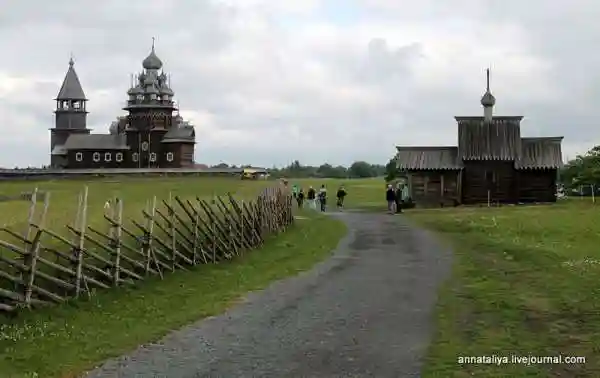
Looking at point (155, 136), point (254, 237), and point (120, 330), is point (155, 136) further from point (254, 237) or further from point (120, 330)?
point (120, 330)

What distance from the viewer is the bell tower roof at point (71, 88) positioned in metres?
106

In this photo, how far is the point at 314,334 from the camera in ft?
41.7

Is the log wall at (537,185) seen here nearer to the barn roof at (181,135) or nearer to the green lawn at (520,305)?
the green lawn at (520,305)

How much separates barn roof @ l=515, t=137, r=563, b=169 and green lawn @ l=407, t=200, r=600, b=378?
96.9 ft

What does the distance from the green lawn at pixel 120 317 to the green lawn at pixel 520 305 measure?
14.4 feet

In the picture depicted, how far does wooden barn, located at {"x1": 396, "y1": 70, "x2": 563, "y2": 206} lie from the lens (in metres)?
60.8

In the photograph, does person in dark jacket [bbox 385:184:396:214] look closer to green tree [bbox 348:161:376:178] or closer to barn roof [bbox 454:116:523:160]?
barn roof [bbox 454:116:523:160]

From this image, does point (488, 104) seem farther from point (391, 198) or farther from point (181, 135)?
point (181, 135)

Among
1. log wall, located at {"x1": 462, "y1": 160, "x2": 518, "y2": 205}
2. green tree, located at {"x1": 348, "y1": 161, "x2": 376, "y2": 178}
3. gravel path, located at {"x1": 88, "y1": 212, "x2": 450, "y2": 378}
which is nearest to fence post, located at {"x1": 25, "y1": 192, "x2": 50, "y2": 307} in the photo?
gravel path, located at {"x1": 88, "y1": 212, "x2": 450, "y2": 378}

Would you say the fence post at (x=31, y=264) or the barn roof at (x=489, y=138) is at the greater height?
the barn roof at (x=489, y=138)

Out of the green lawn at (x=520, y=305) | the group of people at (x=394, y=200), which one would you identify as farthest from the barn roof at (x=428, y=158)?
the green lawn at (x=520, y=305)

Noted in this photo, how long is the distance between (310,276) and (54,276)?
6.83 meters

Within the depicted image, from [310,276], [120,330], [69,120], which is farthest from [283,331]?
[69,120]

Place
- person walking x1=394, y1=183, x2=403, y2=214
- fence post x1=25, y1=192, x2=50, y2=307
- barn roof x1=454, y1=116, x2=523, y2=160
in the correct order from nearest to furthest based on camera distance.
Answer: fence post x1=25, y1=192, x2=50, y2=307
person walking x1=394, y1=183, x2=403, y2=214
barn roof x1=454, y1=116, x2=523, y2=160
